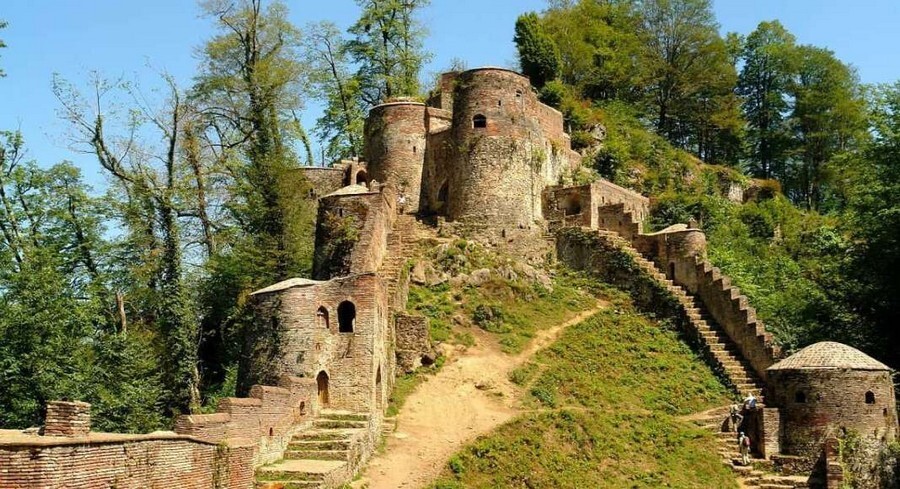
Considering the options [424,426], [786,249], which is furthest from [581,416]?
[786,249]

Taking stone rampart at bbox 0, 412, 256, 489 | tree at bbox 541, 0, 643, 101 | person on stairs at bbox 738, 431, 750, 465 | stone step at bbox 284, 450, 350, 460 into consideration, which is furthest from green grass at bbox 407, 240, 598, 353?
tree at bbox 541, 0, 643, 101

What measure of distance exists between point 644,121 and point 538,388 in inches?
1148

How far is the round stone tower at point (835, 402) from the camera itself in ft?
79.1

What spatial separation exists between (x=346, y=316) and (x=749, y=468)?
440 inches

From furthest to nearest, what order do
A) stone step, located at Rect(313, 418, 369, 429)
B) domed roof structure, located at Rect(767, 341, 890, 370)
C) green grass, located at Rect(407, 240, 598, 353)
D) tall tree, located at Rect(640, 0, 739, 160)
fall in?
tall tree, located at Rect(640, 0, 739, 160) → green grass, located at Rect(407, 240, 598, 353) → domed roof structure, located at Rect(767, 341, 890, 370) → stone step, located at Rect(313, 418, 369, 429)

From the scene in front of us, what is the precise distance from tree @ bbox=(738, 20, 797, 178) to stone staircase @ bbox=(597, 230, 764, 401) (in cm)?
2567

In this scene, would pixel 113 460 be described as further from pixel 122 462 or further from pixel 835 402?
pixel 835 402

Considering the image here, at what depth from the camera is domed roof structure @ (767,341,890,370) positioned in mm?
24438

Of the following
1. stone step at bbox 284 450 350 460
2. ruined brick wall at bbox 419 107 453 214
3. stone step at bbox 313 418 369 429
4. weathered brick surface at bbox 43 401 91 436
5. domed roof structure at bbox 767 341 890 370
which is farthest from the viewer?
ruined brick wall at bbox 419 107 453 214

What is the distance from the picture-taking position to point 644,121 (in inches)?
2047

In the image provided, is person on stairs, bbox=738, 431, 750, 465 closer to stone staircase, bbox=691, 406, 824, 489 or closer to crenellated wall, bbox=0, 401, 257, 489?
stone staircase, bbox=691, 406, 824, 489

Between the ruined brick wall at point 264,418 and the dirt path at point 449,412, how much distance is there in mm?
2101

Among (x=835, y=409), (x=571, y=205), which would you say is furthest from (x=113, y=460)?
(x=571, y=205)

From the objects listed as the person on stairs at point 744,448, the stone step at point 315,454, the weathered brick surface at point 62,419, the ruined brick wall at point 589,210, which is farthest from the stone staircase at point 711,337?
the weathered brick surface at point 62,419
